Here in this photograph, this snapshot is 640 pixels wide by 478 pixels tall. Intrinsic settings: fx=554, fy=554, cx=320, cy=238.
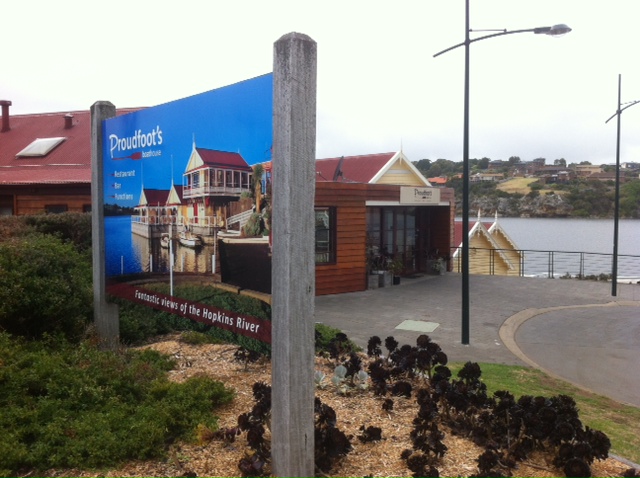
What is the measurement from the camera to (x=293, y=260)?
3176 millimetres

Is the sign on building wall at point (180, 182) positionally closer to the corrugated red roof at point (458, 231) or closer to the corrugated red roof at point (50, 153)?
the corrugated red roof at point (50, 153)

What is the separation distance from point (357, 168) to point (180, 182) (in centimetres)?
1939

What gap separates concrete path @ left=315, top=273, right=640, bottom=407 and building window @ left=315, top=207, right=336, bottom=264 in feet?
4.05

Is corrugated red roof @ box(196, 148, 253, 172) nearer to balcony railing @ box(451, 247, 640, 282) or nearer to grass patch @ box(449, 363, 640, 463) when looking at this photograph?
grass patch @ box(449, 363, 640, 463)

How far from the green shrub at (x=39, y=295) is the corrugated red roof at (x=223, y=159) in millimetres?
2498

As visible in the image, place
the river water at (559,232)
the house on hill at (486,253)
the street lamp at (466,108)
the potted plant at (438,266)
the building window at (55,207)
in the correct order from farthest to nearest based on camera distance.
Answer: the river water at (559,232) < the house on hill at (486,253) < the potted plant at (438,266) < the building window at (55,207) < the street lamp at (466,108)

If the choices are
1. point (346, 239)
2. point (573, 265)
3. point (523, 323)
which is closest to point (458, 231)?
point (573, 265)

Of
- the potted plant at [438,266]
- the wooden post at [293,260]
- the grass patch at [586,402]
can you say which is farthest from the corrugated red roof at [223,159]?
the potted plant at [438,266]

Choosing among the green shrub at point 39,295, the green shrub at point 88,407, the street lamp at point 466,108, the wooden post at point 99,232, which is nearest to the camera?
the green shrub at point 88,407

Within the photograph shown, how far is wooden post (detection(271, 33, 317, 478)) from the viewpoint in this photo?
318 cm

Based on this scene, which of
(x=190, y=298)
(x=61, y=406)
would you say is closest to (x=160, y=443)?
(x=61, y=406)

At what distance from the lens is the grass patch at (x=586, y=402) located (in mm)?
5211

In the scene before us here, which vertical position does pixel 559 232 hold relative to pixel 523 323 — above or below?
above

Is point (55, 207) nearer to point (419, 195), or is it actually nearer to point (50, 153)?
point (50, 153)
